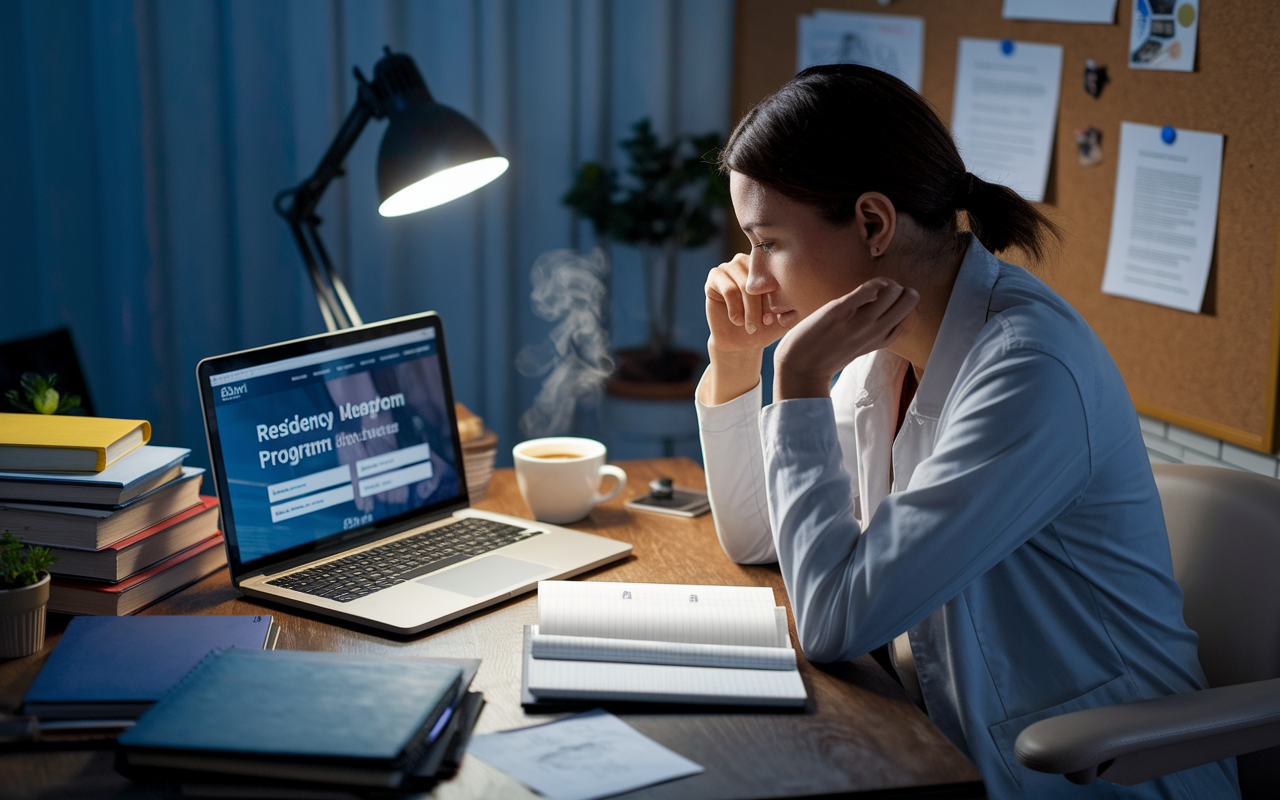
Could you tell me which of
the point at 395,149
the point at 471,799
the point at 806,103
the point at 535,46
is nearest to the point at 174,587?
the point at 471,799

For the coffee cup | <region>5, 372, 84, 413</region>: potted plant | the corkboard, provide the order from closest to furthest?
<region>5, 372, 84, 413</region>: potted plant < the coffee cup < the corkboard

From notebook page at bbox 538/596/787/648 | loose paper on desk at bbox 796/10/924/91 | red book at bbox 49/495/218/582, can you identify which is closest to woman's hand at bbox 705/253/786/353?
notebook page at bbox 538/596/787/648

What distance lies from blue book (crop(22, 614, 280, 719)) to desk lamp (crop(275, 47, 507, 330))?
0.67m

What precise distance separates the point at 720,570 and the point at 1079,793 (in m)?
0.44

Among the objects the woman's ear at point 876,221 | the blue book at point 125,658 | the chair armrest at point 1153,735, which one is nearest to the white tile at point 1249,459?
the chair armrest at point 1153,735

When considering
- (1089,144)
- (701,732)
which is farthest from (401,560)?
(1089,144)

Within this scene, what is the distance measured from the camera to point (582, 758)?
0.76 metres

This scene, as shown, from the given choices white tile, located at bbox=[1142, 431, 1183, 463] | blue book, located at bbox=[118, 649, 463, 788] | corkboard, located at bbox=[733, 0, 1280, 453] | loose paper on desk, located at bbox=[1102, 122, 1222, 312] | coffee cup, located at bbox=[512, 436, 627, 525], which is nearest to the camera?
blue book, located at bbox=[118, 649, 463, 788]

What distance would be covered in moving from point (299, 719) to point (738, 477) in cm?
66

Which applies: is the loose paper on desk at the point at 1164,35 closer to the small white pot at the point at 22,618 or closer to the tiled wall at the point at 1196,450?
the tiled wall at the point at 1196,450

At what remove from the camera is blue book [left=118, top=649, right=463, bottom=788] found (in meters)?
0.70

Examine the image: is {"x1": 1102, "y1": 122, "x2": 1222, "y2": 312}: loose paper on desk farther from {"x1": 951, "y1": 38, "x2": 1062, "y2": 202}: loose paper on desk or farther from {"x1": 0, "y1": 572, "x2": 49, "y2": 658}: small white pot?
{"x1": 0, "y1": 572, "x2": 49, "y2": 658}: small white pot

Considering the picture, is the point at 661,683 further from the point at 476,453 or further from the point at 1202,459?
the point at 1202,459

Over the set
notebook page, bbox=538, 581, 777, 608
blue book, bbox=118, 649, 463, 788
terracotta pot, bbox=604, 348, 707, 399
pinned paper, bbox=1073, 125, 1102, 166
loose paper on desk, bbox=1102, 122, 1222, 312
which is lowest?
terracotta pot, bbox=604, 348, 707, 399
